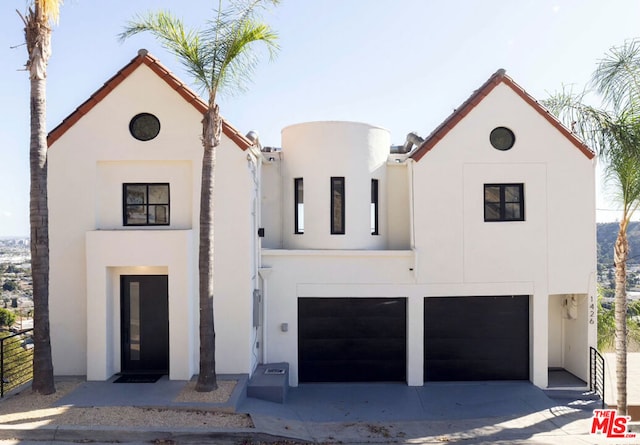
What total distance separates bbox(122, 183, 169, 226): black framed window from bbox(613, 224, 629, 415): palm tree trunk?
10.5 meters

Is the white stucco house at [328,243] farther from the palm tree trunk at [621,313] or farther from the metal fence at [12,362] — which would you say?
the palm tree trunk at [621,313]

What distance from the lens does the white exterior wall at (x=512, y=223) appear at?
11430mm

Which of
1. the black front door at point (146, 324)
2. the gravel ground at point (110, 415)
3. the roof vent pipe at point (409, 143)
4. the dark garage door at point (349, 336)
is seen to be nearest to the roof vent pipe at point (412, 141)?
the roof vent pipe at point (409, 143)

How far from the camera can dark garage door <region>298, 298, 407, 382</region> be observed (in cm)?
1165

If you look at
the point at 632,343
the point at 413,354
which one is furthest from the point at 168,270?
the point at 632,343

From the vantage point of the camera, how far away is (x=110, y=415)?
794 centimetres

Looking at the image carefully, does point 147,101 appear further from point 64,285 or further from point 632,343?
point 632,343

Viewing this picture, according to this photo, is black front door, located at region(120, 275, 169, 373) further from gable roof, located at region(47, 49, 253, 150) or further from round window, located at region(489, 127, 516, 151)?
round window, located at region(489, 127, 516, 151)

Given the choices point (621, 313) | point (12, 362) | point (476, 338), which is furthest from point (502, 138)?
point (12, 362)

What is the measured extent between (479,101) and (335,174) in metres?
4.37

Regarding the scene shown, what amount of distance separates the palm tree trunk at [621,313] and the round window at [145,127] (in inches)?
432

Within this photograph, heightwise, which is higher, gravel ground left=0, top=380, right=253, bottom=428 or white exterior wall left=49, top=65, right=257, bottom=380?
white exterior wall left=49, top=65, right=257, bottom=380

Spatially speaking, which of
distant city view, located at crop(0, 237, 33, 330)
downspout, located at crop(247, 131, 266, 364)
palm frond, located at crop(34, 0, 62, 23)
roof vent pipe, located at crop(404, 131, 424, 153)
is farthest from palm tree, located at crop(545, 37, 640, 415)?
distant city view, located at crop(0, 237, 33, 330)

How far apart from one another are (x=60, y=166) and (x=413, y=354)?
33.3 feet
